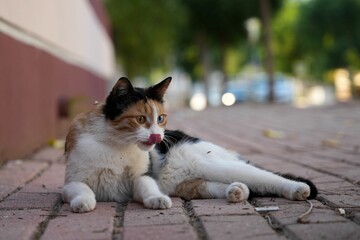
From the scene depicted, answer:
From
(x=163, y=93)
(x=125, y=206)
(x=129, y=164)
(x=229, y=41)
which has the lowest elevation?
(x=125, y=206)

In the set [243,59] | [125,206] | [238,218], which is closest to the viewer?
[238,218]

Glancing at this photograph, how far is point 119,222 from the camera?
3133mm

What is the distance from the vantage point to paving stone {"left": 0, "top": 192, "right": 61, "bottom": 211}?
3.63m

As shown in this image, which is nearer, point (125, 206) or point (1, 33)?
point (125, 206)

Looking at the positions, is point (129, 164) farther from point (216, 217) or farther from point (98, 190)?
point (216, 217)

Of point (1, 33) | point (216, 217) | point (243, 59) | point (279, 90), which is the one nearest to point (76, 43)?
point (1, 33)

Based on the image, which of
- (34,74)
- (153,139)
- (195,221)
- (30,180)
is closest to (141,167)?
(153,139)

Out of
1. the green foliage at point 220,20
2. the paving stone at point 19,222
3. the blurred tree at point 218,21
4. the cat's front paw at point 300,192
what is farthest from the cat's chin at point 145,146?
the blurred tree at point 218,21

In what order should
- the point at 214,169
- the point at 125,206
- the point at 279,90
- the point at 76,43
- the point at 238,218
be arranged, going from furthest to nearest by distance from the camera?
the point at 279,90, the point at 76,43, the point at 214,169, the point at 125,206, the point at 238,218

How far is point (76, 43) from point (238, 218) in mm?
9674

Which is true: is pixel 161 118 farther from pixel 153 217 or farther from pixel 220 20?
pixel 220 20

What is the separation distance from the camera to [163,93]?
3.79 m

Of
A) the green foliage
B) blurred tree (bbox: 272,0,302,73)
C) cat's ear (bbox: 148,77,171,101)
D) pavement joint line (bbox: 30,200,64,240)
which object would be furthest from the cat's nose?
blurred tree (bbox: 272,0,302,73)

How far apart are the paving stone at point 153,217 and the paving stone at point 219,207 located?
5.4 inches
